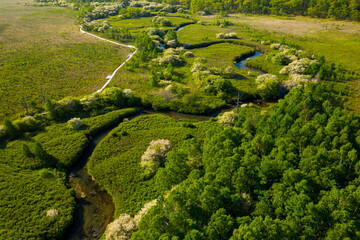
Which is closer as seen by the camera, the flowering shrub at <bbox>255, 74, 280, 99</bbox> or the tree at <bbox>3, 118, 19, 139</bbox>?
the tree at <bbox>3, 118, 19, 139</bbox>

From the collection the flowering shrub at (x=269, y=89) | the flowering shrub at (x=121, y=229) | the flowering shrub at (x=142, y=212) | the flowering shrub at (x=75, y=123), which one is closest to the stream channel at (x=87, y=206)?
the flowering shrub at (x=121, y=229)

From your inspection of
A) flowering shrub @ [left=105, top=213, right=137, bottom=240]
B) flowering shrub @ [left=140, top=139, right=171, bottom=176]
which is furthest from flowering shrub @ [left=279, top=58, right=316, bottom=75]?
flowering shrub @ [left=105, top=213, right=137, bottom=240]

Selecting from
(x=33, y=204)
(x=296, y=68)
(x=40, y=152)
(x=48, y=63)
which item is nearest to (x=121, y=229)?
(x=33, y=204)

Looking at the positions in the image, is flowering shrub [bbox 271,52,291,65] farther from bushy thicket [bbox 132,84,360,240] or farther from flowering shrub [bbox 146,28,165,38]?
flowering shrub [bbox 146,28,165,38]

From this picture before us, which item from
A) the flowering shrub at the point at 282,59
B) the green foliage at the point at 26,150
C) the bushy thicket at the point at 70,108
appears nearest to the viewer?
the green foliage at the point at 26,150

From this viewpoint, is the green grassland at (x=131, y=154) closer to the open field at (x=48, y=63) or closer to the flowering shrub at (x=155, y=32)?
the open field at (x=48, y=63)
